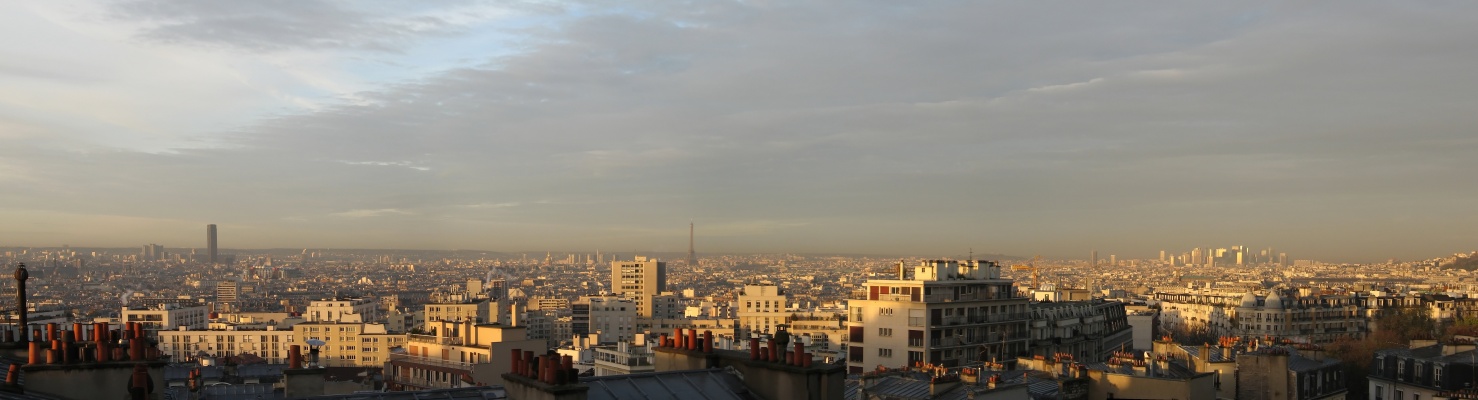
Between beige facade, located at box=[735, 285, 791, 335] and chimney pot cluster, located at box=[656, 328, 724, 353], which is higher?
chimney pot cluster, located at box=[656, 328, 724, 353]

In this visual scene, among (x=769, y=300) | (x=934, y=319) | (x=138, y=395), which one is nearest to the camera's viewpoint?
(x=138, y=395)

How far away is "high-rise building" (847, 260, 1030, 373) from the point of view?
57188 mm

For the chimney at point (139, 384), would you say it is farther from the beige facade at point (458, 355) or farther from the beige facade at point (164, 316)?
the beige facade at point (164, 316)

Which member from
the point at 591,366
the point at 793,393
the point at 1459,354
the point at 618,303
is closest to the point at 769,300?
the point at 618,303

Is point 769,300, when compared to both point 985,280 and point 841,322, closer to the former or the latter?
point 841,322

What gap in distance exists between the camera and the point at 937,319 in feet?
188

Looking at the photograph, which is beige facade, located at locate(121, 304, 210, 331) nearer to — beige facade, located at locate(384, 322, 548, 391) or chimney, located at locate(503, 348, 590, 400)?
beige facade, located at locate(384, 322, 548, 391)

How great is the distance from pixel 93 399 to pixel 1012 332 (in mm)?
54361

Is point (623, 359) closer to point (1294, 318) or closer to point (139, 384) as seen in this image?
point (139, 384)

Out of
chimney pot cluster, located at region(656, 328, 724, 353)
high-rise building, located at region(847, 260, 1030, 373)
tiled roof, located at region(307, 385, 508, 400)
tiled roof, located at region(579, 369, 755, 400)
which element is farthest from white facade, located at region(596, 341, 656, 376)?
tiled roof, located at region(307, 385, 508, 400)

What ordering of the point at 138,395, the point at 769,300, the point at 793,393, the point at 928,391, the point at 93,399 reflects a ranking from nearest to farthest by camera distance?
1. the point at 138,395
2. the point at 93,399
3. the point at 793,393
4. the point at 928,391
5. the point at 769,300

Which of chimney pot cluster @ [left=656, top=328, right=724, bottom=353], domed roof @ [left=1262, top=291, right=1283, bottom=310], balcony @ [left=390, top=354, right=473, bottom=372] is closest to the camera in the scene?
chimney pot cluster @ [left=656, top=328, right=724, bottom=353]

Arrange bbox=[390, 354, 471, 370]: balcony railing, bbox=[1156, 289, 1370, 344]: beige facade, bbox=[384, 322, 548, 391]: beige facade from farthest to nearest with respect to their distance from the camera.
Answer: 1. bbox=[1156, 289, 1370, 344]: beige facade
2. bbox=[390, 354, 471, 370]: balcony railing
3. bbox=[384, 322, 548, 391]: beige facade

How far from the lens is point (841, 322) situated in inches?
4732
